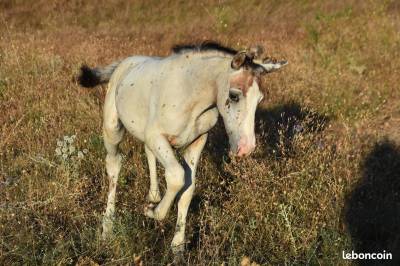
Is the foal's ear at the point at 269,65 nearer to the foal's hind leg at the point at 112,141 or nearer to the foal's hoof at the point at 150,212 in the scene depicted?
the foal's hoof at the point at 150,212

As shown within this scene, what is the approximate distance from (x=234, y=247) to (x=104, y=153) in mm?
2300

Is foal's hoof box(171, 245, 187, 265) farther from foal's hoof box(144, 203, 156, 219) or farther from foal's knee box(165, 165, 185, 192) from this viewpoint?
foal's knee box(165, 165, 185, 192)

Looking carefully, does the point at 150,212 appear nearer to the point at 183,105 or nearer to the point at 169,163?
the point at 169,163

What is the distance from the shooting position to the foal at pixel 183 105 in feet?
11.0

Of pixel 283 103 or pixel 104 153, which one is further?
pixel 283 103

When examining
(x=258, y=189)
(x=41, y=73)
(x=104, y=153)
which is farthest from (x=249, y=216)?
(x=41, y=73)

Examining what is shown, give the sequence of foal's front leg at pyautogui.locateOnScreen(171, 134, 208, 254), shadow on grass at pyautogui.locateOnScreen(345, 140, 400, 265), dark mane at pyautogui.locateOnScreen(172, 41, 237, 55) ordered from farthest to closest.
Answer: shadow on grass at pyautogui.locateOnScreen(345, 140, 400, 265) → foal's front leg at pyautogui.locateOnScreen(171, 134, 208, 254) → dark mane at pyautogui.locateOnScreen(172, 41, 237, 55)

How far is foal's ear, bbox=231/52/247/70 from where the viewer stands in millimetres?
3295

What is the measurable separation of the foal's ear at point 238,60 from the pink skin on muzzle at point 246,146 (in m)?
0.51

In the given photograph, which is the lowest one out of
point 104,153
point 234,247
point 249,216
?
point 234,247

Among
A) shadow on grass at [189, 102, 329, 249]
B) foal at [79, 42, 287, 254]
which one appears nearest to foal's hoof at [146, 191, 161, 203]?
foal at [79, 42, 287, 254]

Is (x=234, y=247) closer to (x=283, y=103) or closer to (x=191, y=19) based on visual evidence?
(x=283, y=103)

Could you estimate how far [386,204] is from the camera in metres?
5.20

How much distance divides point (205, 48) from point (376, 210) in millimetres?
2655
